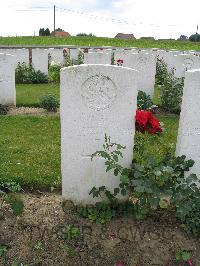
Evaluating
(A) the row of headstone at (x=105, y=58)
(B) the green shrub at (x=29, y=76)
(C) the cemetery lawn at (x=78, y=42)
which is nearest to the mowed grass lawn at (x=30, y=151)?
(A) the row of headstone at (x=105, y=58)

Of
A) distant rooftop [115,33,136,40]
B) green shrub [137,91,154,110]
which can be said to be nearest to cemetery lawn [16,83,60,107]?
green shrub [137,91,154,110]

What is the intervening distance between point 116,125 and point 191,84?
833mm

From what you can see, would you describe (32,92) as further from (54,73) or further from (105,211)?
(105,211)

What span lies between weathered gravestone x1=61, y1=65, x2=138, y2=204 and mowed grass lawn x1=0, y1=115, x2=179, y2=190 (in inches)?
16.1

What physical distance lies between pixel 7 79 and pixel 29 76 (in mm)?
4322

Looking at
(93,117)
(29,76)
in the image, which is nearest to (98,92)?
(93,117)

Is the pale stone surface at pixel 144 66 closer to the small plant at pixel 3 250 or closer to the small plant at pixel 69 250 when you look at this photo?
the small plant at pixel 69 250

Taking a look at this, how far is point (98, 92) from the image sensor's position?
356cm

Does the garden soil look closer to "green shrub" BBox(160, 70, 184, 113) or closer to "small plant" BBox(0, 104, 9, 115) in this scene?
"small plant" BBox(0, 104, 9, 115)

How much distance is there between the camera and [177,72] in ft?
33.6

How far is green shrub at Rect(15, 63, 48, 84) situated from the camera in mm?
12656

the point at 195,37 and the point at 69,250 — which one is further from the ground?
the point at 195,37

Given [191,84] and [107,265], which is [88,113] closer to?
[191,84]

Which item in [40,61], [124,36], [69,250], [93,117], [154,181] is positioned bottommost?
[69,250]
